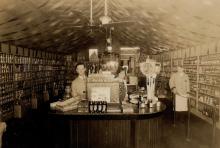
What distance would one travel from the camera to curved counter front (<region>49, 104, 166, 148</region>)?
4.02 meters

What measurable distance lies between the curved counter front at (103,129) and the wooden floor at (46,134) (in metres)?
0.62


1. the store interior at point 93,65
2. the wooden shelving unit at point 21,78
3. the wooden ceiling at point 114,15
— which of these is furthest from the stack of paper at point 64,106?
the wooden shelving unit at point 21,78

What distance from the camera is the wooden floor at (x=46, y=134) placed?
5582 millimetres

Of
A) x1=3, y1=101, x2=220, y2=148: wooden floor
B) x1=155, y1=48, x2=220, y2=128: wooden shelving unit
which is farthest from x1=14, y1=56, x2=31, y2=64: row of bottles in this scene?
x1=155, y1=48, x2=220, y2=128: wooden shelving unit

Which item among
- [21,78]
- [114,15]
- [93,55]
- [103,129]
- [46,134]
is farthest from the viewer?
[93,55]

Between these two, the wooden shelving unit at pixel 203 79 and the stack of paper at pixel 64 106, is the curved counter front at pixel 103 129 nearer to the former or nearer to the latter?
the stack of paper at pixel 64 106

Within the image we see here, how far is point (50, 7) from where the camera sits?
6.16 meters

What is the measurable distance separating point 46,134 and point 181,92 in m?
4.10

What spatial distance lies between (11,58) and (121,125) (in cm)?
560

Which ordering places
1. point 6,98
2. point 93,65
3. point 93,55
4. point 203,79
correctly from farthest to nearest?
point 93,55 < point 203,79 < point 6,98 < point 93,65

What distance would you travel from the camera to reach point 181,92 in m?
7.99

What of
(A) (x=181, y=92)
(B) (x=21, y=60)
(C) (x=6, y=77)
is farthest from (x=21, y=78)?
(A) (x=181, y=92)

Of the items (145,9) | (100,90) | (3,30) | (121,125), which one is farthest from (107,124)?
(3,30)

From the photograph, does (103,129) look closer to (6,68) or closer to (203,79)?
(6,68)
